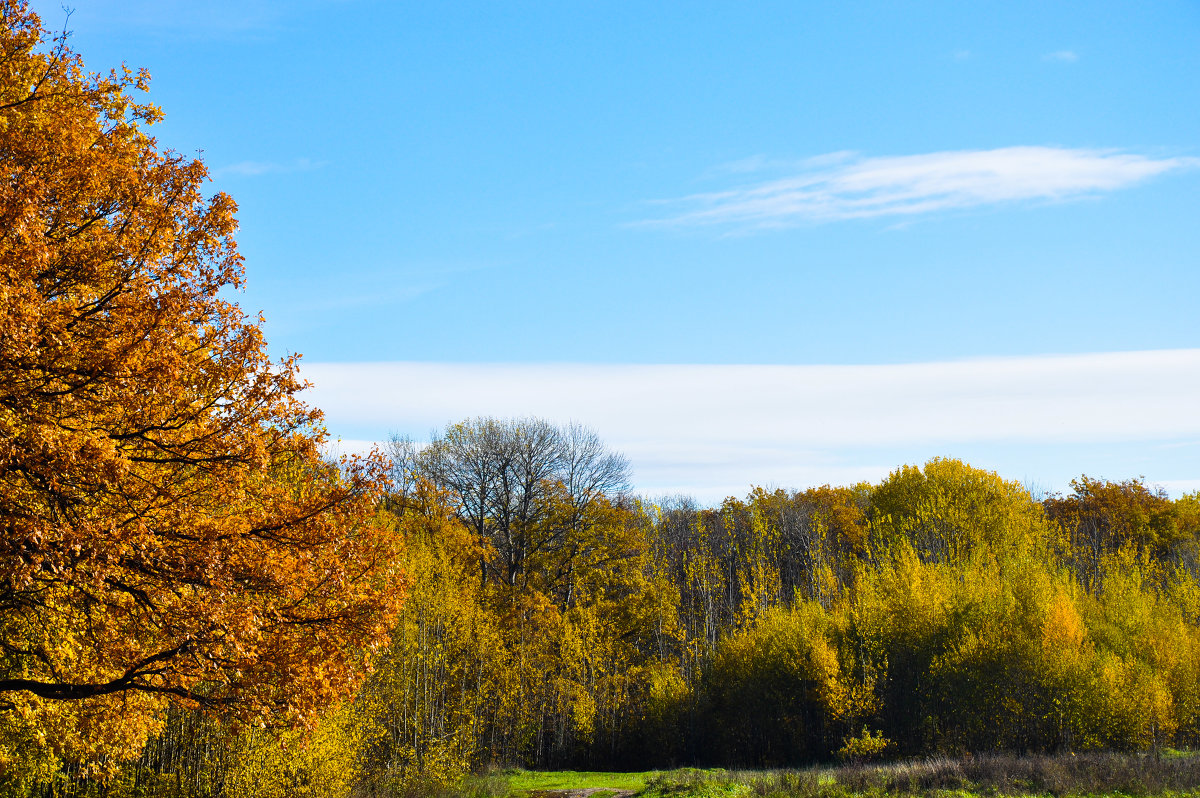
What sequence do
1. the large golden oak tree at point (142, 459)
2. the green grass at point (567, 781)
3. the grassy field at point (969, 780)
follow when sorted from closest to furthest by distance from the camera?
1. the large golden oak tree at point (142, 459)
2. the grassy field at point (969, 780)
3. the green grass at point (567, 781)

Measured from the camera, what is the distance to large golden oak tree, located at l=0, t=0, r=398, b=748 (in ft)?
27.9

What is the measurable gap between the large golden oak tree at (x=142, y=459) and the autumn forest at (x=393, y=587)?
0.13 feet

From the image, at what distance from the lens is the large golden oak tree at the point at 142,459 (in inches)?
335

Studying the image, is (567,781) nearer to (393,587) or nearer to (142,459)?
(393,587)

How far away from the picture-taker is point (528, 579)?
135 ft

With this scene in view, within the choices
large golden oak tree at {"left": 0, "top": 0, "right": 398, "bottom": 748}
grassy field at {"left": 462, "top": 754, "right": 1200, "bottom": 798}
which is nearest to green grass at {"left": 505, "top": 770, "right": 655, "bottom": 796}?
grassy field at {"left": 462, "top": 754, "right": 1200, "bottom": 798}

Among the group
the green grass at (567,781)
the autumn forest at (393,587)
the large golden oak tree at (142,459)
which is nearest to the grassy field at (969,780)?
the green grass at (567,781)

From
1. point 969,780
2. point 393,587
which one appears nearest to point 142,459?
point 393,587

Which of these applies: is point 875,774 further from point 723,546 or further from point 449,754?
point 723,546

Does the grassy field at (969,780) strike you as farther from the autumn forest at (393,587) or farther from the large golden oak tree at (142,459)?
the large golden oak tree at (142,459)

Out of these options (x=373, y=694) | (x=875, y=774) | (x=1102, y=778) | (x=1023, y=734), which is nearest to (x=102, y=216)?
(x=373, y=694)

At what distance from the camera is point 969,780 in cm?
2245

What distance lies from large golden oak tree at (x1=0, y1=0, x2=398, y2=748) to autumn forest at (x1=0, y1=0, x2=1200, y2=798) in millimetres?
40

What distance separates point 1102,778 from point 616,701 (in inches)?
845
